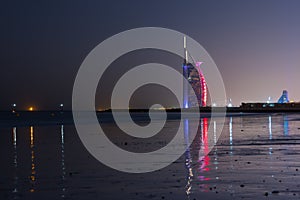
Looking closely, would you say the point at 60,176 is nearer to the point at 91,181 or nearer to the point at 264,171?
the point at 91,181

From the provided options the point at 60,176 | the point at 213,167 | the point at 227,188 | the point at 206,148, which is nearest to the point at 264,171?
the point at 213,167

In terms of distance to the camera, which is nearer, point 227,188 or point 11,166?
point 227,188

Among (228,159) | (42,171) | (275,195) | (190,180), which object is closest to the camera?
(275,195)

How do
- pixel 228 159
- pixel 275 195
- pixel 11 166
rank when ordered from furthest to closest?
pixel 228 159
pixel 11 166
pixel 275 195

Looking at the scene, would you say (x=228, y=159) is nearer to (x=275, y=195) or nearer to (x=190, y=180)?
(x=190, y=180)

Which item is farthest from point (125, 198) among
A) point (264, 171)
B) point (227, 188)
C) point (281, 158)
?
point (281, 158)

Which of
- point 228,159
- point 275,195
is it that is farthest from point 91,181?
point 228,159

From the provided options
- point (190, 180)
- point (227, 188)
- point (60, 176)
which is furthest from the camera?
point (60, 176)

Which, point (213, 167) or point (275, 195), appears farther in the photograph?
point (213, 167)

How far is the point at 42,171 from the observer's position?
15.9 m

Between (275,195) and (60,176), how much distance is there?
21.9 ft

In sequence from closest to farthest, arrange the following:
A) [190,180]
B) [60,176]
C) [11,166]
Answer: [190,180] < [60,176] < [11,166]

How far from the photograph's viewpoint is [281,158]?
18312 millimetres

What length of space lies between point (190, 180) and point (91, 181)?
9.10ft
